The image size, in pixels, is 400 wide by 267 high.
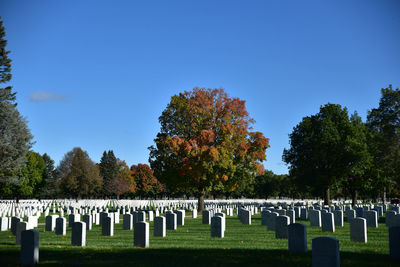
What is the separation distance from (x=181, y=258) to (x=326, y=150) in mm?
38208

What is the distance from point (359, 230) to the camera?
14711 millimetres

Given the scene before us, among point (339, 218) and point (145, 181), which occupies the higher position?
point (145, 181)

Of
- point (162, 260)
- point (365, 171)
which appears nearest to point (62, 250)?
point (162, 260)

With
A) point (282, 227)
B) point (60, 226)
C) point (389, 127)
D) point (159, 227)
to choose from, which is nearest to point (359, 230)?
point (282, 227)

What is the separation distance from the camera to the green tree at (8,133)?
134 ft

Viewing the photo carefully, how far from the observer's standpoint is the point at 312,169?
4662 cm

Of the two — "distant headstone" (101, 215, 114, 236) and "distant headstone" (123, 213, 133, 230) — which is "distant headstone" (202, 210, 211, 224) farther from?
"distant headstone" (101, 215, 114, 236)

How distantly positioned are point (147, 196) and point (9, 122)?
8237 centimetres

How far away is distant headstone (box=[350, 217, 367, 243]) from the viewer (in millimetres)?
14656

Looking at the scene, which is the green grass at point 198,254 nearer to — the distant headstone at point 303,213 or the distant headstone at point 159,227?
the distant headstone at point 159,227

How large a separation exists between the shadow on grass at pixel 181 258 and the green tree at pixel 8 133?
30.5 m

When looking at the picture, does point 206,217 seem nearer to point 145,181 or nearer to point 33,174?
point 33,174

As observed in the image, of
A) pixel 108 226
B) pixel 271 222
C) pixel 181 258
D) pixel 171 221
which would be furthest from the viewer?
pixel 171 221

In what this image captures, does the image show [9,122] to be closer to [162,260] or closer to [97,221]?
[97,221]
